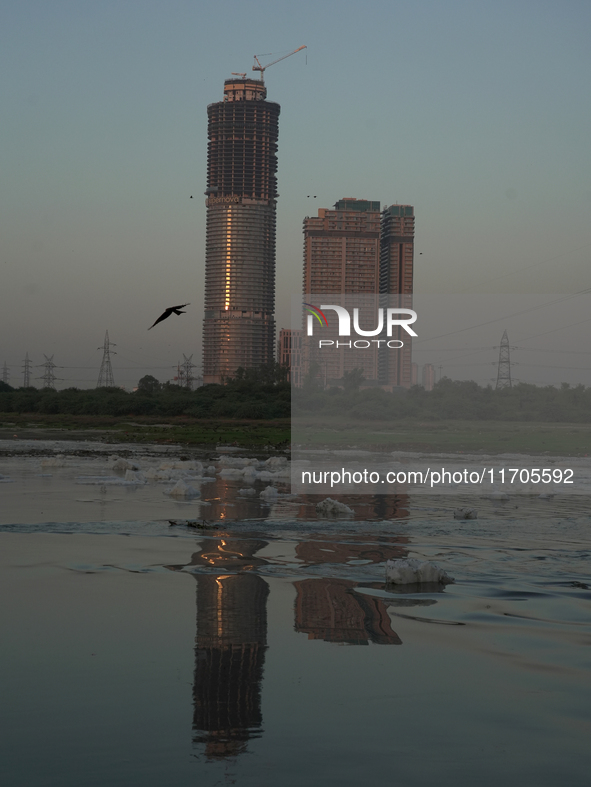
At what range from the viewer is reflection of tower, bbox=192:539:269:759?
4289 mm

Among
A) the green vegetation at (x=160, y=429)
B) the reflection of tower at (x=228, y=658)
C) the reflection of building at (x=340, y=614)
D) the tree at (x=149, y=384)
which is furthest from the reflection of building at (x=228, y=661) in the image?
the tree at (x=149, y=384)

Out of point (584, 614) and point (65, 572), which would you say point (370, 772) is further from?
point (65, 572)

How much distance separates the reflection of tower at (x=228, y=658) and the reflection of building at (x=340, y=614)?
0.38 m

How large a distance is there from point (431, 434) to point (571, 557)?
110 ft

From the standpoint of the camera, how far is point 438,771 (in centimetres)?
389

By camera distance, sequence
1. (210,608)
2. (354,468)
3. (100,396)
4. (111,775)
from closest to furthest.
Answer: (111,775) → (210,608) → (354,468) → (100,396)

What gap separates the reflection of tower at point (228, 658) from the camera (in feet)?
14.1

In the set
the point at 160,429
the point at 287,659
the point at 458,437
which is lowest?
the point at 287,659

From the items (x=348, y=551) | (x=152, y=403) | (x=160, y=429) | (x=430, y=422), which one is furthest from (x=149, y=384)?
(x=348, y=551)

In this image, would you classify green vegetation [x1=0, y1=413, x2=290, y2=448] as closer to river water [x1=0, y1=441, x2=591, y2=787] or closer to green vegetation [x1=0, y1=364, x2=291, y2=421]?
green vegetation [x1=0, y1=364, x2=291, y2=421]

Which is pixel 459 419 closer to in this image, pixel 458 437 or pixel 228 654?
pixel 458 437

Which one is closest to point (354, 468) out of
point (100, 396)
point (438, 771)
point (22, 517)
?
point (22, 517)

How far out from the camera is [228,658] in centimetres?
555

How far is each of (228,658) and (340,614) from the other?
60.0 inches
